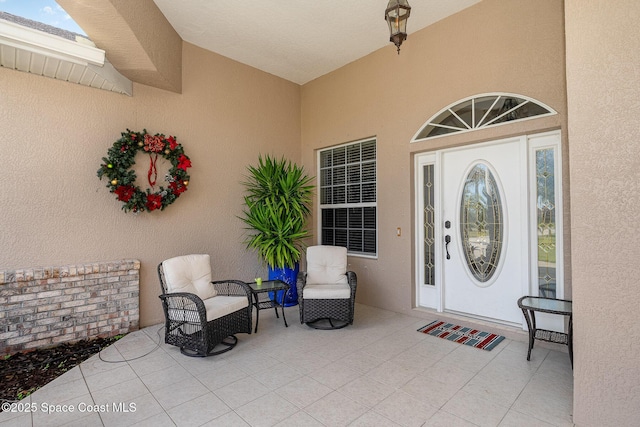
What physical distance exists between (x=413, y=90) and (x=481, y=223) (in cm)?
198

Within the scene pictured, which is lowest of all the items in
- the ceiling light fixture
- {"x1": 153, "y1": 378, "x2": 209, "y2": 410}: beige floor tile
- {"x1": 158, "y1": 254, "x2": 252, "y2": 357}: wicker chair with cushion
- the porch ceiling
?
{"x1": 153, "y1": 378, "x2": 209, "y2": 410}: beige floor tile

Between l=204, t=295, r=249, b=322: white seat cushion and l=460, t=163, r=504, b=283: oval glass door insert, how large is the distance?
110 inches

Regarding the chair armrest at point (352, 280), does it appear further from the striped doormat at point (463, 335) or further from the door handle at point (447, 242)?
the door handle at point (447, 242)

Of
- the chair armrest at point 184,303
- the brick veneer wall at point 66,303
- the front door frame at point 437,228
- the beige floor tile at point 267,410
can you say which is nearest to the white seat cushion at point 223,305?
the chair armrest at point 184,303

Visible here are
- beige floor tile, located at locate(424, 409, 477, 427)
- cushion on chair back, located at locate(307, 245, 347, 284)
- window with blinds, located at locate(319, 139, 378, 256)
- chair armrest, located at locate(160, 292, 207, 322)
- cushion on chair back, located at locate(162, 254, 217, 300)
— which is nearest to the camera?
beige floor tile, located at locate(424, 409, 477, 427)

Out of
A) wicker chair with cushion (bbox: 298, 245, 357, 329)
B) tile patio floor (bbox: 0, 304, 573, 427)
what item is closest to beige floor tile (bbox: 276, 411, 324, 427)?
tile patio floor (bbox: 0, 304, 573, 427)

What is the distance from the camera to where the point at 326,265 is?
4.45 metres

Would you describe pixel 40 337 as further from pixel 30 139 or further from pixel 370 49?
pixel 370 49

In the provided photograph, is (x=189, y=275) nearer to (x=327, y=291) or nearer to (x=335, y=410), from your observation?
(x=327, y=291)

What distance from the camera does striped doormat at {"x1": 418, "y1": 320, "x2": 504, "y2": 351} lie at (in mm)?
3453

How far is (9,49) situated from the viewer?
9.79 ft

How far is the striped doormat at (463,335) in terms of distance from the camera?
11.3 ft

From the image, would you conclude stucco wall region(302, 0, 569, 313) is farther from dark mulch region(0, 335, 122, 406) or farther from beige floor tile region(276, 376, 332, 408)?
dark mulch region(0, 335, 122, 406)

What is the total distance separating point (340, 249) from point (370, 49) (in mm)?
3001
